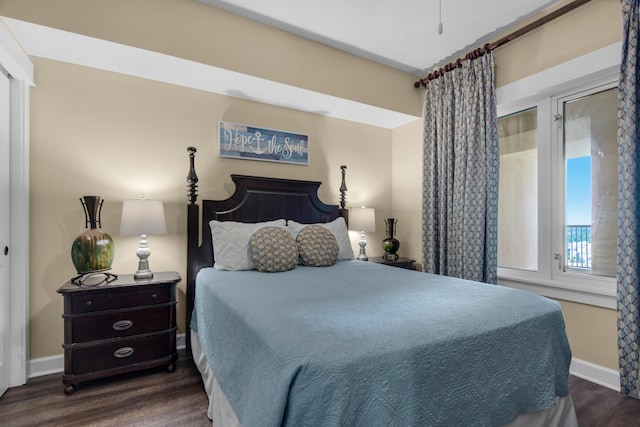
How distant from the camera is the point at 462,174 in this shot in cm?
297

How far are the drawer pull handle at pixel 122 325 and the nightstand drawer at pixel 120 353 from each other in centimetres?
8

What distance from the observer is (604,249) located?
2305 mm

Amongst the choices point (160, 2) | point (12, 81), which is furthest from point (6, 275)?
point (160, 2)

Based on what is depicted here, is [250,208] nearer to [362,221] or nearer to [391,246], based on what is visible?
[362,221]

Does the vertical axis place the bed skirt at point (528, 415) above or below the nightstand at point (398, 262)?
below

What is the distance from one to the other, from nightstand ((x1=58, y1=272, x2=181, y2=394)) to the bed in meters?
0.30

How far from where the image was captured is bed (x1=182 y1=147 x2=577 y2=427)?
93cm

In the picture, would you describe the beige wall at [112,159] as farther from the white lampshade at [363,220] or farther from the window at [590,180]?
the window at [590,180]

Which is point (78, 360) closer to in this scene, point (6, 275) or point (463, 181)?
point (6, 275)

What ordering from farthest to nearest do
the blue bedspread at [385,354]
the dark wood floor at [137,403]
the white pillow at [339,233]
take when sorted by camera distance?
the white pillow at [339,233] < the dark wood floor at [137,403] < the blue bedspread at [385,354]

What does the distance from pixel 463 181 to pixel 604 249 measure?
114cm

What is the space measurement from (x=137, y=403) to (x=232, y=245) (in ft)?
3.85

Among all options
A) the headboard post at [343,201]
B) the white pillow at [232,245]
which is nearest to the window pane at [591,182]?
the headboard post at [343,201]

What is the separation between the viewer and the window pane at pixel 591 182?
7.46ft
